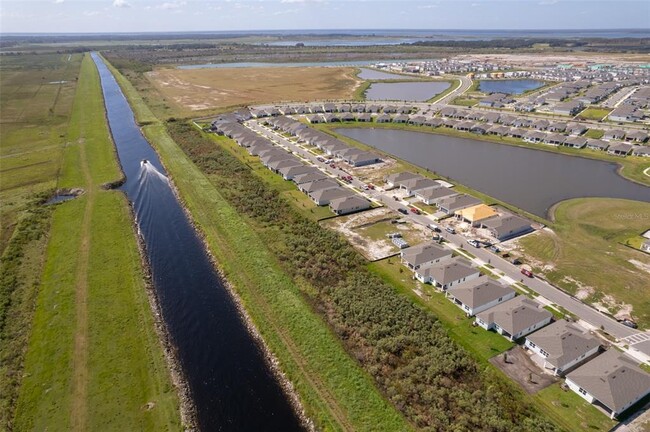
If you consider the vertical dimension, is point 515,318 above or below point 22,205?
below

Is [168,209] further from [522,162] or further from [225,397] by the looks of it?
[522,162]

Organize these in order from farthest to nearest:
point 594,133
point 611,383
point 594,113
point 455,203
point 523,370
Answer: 1. point 594,113
2. point 594,133
3. point 455,203
4. point 523,370
5. point 611,383

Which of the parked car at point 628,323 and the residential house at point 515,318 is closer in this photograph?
the residential house at point 515,318

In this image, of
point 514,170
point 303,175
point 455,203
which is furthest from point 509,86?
point 303,175

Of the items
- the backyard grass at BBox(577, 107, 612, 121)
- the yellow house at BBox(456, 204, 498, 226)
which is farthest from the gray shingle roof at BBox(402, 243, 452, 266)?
the backyard grass at BBox(577, 107, 612, 121)

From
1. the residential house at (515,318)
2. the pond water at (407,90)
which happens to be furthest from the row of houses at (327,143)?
→ the pond water at (407,90)

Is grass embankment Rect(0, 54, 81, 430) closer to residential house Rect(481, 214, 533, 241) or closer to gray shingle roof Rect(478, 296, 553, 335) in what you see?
gray shingle roof Rect(478, 296, 553, 335)

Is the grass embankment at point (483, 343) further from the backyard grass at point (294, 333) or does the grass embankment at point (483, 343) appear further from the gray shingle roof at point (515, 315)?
the backyard grass at point (294, 333)

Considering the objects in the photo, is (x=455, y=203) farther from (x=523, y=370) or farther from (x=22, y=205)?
(x=22, y=205)
